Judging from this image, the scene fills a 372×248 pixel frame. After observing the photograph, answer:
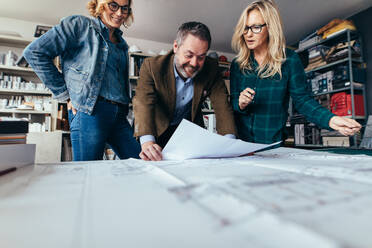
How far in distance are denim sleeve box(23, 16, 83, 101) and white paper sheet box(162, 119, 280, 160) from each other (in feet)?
2.09

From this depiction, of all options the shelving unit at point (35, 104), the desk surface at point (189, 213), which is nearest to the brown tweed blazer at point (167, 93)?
the desk surface at point (189, 213)

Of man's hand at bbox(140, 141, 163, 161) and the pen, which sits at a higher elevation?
man's hand at bbox(140, 141, 163, 161)

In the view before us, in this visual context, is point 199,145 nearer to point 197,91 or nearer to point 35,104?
point 197,91

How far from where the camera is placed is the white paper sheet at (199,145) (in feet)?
1.77

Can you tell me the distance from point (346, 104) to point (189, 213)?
3.14 metres

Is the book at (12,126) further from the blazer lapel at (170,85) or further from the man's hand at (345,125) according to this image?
the man's hand at (345,125)

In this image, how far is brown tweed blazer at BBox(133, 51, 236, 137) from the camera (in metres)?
0.85

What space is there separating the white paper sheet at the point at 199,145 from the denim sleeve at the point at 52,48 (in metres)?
0.64

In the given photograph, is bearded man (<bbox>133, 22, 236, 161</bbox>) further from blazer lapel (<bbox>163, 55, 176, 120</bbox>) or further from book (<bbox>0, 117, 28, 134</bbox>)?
book (<bbox>0, 117, 28, 134</bbox>)

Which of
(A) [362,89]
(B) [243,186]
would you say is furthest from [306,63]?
(B) [243,186]

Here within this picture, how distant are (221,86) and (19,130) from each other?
0.73m

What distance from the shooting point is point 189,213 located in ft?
0.63

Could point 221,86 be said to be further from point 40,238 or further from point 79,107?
point 40,238

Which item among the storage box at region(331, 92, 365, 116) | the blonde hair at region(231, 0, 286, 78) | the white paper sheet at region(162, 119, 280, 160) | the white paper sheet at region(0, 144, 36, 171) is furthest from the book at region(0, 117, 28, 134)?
the storage box at region(331, 92, 365, 116)
